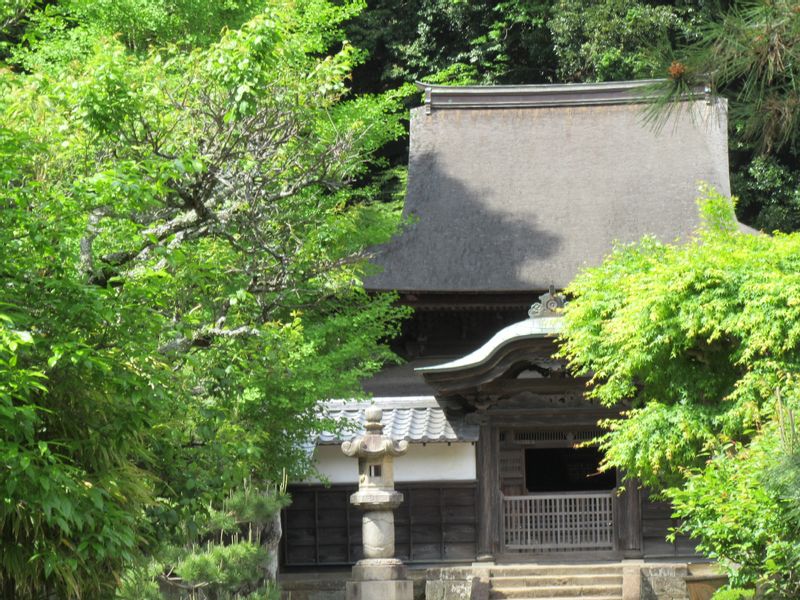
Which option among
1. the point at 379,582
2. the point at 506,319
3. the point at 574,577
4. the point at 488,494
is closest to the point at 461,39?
the point at 506,319

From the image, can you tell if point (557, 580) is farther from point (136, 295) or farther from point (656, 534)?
point (136, 295)

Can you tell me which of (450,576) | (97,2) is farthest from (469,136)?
(450,576)

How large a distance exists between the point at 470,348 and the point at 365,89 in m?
11.2

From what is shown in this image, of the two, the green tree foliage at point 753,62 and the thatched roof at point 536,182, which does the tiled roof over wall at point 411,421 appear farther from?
the green tree foliage at point 753,62

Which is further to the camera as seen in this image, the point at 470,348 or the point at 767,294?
the point at 470,348

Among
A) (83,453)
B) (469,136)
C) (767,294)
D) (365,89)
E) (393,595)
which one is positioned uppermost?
(365,89)

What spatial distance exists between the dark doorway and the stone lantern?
23.0ft

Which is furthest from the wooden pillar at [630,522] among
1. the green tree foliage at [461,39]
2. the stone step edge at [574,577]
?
the green tree foliage at [461,39]

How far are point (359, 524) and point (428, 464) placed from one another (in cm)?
119

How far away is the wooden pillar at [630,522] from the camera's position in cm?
1502

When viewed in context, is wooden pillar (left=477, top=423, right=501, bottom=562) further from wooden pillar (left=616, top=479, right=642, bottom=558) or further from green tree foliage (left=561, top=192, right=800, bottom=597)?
green tree foliage (left=561, top=192, right=800, bottom=597)

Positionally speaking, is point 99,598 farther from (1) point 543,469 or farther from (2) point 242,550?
(1) point 543,469

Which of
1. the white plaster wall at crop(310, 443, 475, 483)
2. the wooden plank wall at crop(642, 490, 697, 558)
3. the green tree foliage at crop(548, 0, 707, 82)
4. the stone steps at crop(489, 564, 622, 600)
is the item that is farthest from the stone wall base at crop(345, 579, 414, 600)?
the green tree foliage at crop(548, 0, 707, 82)

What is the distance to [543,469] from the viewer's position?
2048 centimetres
